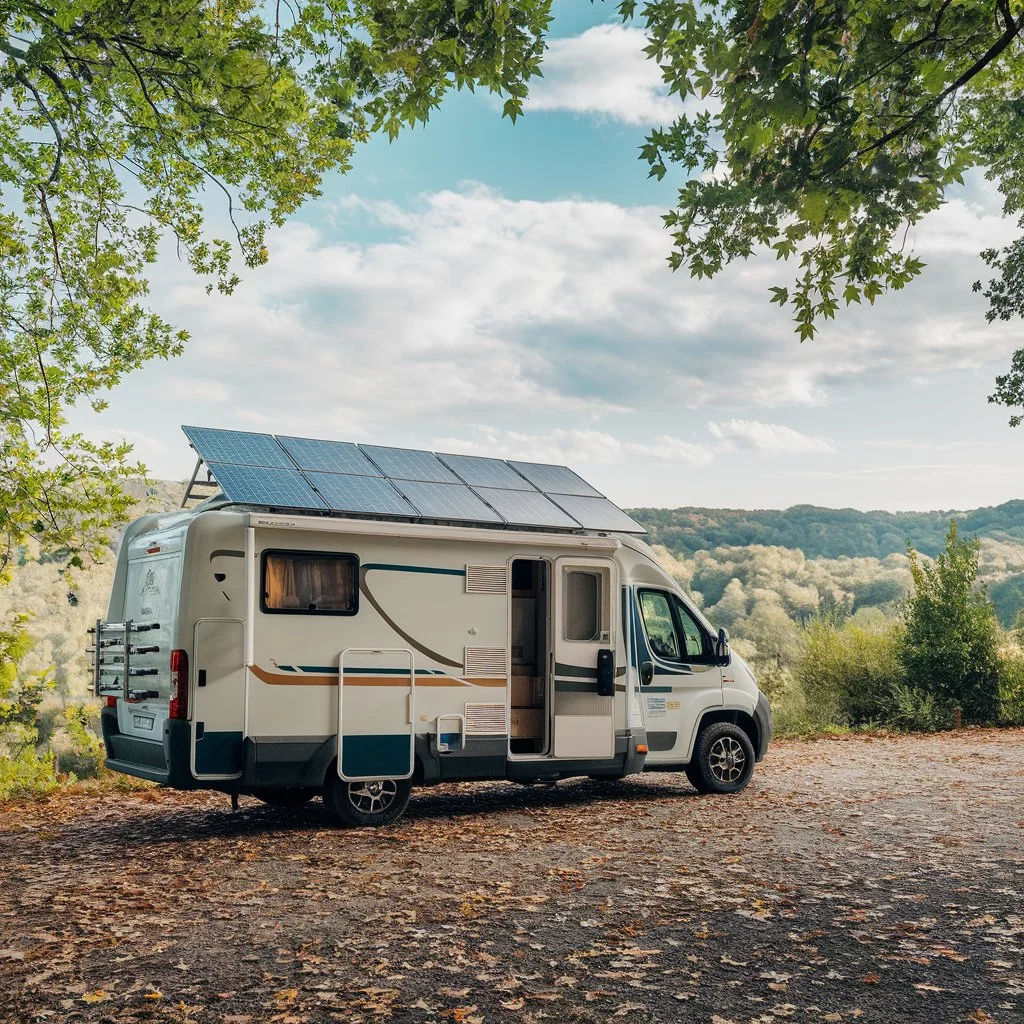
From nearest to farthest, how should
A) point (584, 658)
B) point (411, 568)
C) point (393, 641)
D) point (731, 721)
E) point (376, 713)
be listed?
point (376, 713), point (393, 641), point (411, 568), point (584, 658), point (731, 721)

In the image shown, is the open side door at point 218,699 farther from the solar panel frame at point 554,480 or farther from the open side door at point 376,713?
the solar panel frame at point 554,480

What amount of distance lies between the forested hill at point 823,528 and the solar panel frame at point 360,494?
3500 centimetres

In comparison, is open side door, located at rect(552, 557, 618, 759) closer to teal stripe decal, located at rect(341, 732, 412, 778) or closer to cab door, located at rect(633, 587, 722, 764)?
cab door, located at rect(633, 587, 722, 764)

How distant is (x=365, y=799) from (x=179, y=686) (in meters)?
1.90

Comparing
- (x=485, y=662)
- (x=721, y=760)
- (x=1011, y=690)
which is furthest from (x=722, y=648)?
(x=1011, y=690)

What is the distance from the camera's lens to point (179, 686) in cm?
796

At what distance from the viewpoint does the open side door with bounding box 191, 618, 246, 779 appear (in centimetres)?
795

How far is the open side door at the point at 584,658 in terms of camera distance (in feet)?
32.0

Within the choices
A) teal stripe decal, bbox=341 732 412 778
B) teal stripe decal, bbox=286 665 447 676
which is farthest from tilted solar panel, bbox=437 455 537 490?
teal stripe decal, bbox=341 732 412 778

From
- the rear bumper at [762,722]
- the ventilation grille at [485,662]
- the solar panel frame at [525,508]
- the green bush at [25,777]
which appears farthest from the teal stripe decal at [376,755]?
the green bush at [25,777]

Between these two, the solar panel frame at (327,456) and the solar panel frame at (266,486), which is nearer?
the solar panel frame at (266,486)

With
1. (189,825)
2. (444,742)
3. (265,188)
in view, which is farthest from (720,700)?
(265,188)

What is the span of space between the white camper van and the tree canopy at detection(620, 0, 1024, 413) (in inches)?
129

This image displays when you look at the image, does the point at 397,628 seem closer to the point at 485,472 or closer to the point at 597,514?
the point at 485,472
